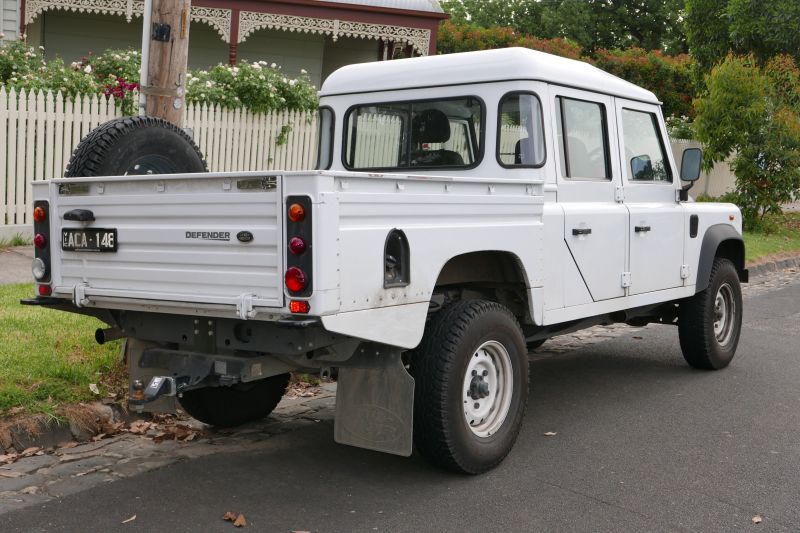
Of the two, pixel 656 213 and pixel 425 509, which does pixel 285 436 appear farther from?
pixel 656 213

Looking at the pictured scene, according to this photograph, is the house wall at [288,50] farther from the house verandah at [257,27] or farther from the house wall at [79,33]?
the house wall at [79,33]

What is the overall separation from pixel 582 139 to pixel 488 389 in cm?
198

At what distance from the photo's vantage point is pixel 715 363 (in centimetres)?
768

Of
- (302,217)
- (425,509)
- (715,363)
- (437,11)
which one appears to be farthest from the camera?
(437,11)

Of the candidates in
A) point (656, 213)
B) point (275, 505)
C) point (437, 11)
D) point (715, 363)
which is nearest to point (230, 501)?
point (275, 505)

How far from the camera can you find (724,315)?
25.9 ft

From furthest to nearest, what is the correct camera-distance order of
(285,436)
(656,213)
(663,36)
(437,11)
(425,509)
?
(663,36) → (437,11) → (656,213) → (285,436) → (425,509)

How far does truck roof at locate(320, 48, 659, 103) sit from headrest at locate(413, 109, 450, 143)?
19 cm

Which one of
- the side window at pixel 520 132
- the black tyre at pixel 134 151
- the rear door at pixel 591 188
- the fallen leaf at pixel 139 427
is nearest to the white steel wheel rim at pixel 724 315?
the rear door at pixel 591 188

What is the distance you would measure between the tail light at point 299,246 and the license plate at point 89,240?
1082mm

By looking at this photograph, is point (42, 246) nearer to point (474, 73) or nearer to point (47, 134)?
point (474, 73)

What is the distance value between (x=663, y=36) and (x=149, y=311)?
46337 mm

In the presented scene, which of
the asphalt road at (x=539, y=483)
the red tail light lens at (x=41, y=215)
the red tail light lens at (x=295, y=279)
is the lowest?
the asphalt road at (x=539, y=483)

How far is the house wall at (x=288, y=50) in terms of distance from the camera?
2228 centimetres
